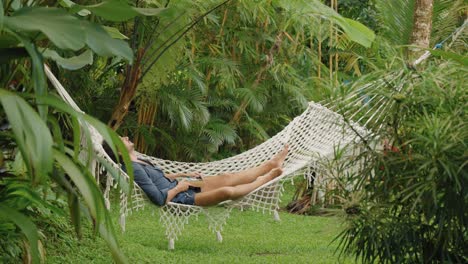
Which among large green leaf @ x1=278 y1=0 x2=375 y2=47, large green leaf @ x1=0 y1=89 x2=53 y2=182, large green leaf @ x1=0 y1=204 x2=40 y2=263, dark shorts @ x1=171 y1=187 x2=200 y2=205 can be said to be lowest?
large green leaf @ x1=0 y1=204 x2=40 y2=263

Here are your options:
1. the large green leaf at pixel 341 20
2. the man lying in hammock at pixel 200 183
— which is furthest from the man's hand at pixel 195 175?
the large green leaf at pixel 341 20

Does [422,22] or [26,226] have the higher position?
[422,22]

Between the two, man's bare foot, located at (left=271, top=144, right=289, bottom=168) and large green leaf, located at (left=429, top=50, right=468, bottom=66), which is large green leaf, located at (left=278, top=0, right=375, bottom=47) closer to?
man's bare foot, located at (left=271, top=144, right=289, bottom=168)

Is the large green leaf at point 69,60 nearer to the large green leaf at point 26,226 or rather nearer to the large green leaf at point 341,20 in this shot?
the large green leaf at point 26,226

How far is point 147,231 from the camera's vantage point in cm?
600

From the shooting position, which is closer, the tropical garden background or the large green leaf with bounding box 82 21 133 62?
the large green leaf with bounding box 82 21 133 62

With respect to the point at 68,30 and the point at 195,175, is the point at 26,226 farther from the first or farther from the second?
the point at 195,175

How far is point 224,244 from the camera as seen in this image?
5.56 m

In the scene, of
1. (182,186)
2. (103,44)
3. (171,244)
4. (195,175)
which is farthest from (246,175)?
(103,44)

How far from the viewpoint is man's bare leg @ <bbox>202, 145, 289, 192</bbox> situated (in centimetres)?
557

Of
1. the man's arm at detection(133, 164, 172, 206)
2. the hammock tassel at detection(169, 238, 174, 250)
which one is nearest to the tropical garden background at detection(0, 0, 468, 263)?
the hammock tassel at detection(169, 238, 174, 250)

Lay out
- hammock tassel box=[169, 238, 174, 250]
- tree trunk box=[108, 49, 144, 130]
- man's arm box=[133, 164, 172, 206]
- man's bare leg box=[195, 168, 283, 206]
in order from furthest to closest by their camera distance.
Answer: tree trunk box=[108, 49, 144, 130] < hammock tassel box=[169, 238, 174, 250] < man's bare leg box=[195, 168, 283, 206] < man's arm box=[133, 164, 172, 206]

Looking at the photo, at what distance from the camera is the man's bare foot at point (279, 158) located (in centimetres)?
562

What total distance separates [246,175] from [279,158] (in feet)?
0.76
